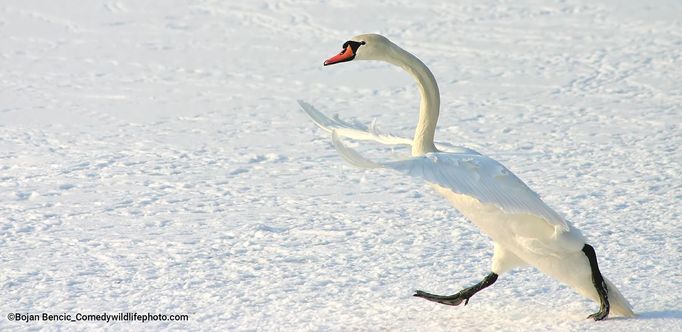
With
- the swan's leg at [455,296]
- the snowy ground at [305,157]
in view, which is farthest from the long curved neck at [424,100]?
the swan's leg at [455,296]

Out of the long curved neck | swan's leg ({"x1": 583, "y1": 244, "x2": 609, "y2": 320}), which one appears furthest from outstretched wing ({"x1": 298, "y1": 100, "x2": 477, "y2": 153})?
swan's leg ({"x1": 583, "y1": 244, "x2": 609, "y2": 320})

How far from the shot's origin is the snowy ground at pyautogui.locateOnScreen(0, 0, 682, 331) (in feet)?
14.1

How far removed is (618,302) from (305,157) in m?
2.76

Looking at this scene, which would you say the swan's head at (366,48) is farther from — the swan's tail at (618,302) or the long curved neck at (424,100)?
the swan's tail at (618,302)

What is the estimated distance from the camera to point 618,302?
12.7ft

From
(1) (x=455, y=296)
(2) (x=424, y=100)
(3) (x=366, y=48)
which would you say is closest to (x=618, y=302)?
(1) (x=455, y=296)

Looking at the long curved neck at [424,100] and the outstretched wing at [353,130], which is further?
the outstretched wing at [353,130]

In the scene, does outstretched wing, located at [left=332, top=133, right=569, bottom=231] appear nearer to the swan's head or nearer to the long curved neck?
the long curved neck

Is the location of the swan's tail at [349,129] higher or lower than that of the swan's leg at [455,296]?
higher

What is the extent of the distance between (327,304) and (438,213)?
129 centimetres

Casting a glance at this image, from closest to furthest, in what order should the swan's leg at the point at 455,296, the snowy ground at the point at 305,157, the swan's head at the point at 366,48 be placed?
the swan's head at the point at 366,48, the swan's leg at the point at 455,296, the snowy ground at the point at 305,157

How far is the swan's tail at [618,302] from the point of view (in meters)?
3.86

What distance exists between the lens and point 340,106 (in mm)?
7434

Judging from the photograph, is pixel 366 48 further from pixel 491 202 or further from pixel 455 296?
pixel 455 296
